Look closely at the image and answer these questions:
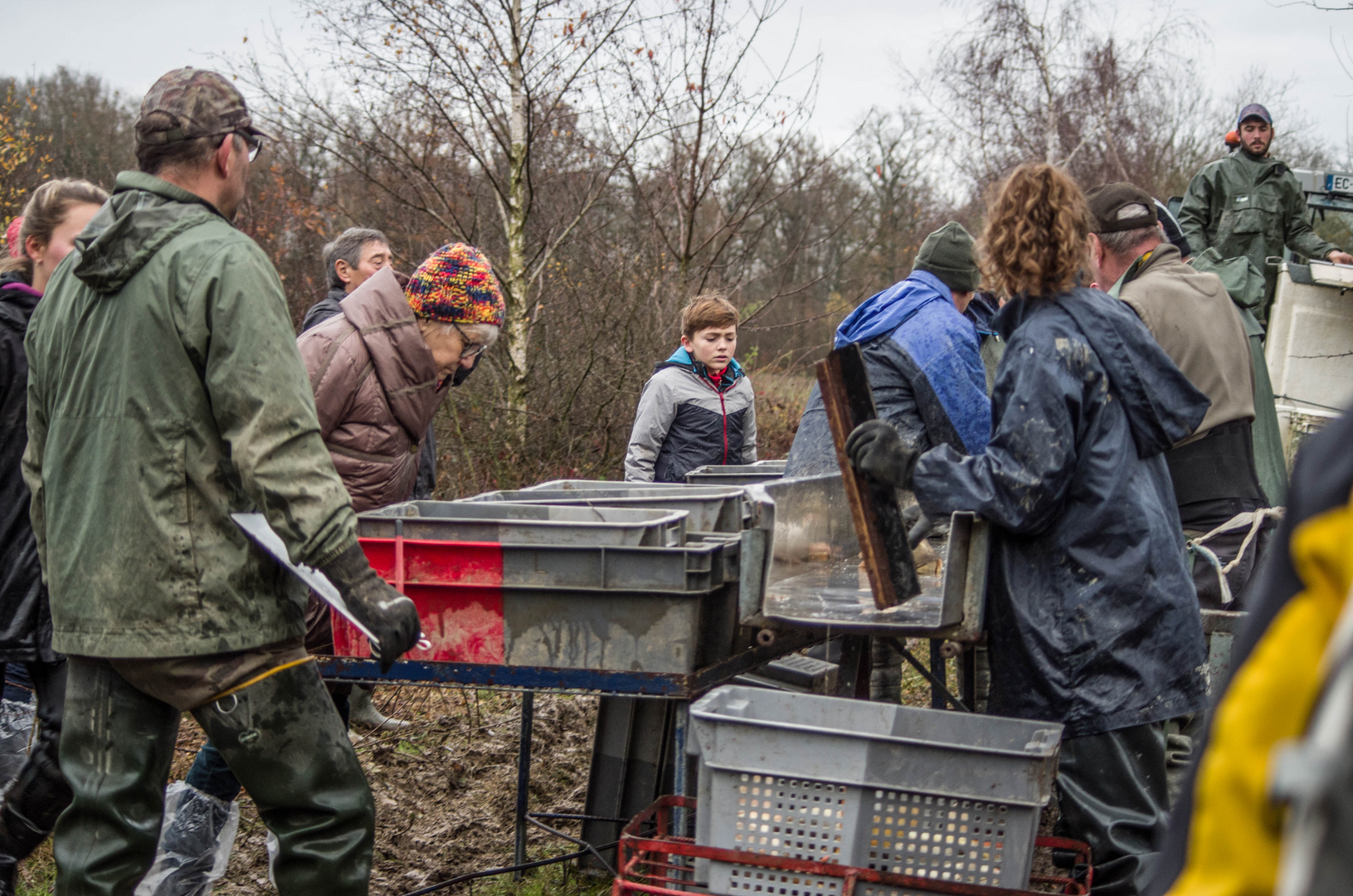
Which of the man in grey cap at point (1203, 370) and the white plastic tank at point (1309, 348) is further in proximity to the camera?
the white plastic tank at point (1309, 348)

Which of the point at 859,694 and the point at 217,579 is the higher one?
the point at 217,579

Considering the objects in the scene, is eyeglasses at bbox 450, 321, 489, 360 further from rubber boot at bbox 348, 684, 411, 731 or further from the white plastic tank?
the white plastic tank

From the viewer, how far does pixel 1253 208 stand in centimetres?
761

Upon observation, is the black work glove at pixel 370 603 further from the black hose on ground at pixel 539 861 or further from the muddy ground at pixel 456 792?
the muddy ground at pixel 456 792

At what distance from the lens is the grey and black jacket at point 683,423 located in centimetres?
551

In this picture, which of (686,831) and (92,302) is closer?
(92,302)

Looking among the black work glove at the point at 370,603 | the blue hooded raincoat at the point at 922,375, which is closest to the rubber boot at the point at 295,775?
the black work glove at the point at 370,603

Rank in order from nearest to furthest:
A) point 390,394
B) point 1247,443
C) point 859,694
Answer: point 859,694 → point 390,394 → point 1247,443

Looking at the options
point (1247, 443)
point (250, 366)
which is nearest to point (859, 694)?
point (1247, 443)

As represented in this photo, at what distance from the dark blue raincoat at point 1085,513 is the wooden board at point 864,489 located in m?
0.13

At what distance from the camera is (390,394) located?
365cm

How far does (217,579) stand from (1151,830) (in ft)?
6.97

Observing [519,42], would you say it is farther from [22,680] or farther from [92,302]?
[92,302]

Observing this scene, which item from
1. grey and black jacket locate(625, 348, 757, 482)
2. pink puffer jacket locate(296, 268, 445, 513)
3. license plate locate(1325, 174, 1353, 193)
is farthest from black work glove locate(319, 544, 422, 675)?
license plate locate(1325, 174, 1353, 193)
